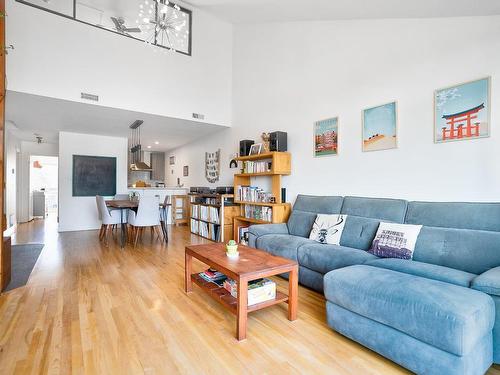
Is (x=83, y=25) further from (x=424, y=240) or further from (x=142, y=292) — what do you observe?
(x=424, y=240)

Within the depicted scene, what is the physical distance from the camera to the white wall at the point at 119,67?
3604 millimetres

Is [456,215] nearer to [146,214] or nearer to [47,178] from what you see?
[146,214]

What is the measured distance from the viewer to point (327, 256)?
2.43m

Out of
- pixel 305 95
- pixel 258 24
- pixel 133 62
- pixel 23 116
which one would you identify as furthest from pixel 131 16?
pixel 305 95

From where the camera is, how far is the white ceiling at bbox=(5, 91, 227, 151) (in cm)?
411

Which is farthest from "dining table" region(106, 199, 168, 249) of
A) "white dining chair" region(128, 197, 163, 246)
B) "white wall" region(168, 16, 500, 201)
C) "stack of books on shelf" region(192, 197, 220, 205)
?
"white wall" region(168, 16, 500, 201)

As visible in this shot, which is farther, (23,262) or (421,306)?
(23,262)

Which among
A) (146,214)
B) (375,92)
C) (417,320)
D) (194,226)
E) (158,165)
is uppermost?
(375,92)

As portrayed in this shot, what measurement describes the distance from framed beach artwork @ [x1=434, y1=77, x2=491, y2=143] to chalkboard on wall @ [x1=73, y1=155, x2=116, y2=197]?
651 cm

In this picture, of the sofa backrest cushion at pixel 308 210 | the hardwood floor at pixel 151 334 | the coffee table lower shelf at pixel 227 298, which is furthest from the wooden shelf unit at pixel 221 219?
the coffee table lower shelf at pixel 227 298

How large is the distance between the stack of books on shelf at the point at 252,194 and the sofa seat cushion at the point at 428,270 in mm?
2160

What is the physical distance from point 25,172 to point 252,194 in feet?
23.6

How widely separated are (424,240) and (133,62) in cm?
477

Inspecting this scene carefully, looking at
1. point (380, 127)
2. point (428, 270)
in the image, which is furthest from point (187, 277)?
point (380, 127)
